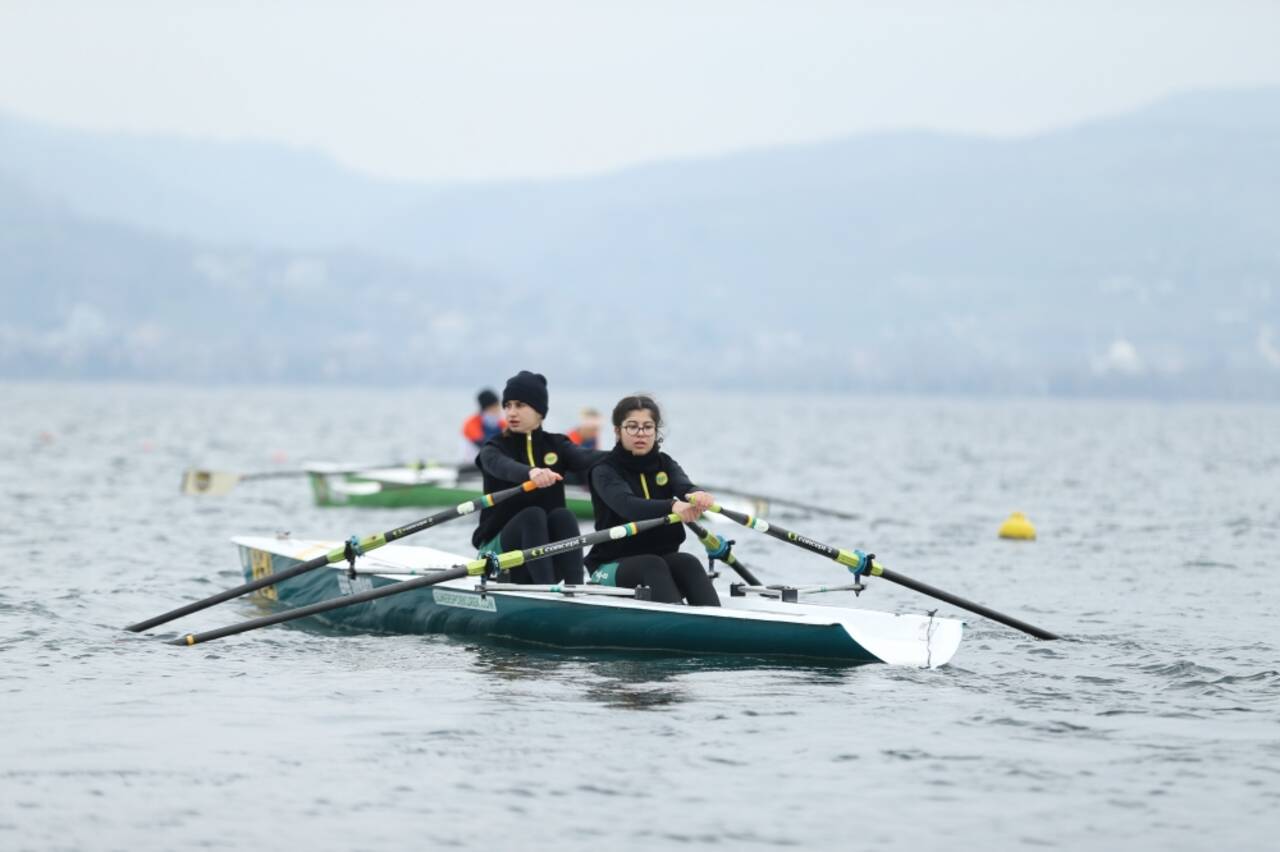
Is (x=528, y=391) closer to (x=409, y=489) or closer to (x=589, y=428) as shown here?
(x=589, y=428)

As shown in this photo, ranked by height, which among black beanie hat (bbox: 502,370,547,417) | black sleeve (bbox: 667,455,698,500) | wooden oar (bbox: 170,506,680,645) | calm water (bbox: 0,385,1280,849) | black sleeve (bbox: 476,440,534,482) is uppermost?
black beanie hat (bbox: 502,370,547,417)

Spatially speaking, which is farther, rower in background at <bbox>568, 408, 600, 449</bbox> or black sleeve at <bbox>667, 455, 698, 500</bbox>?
rower in background at <bbox>568, 408, 600, 449</bbox>

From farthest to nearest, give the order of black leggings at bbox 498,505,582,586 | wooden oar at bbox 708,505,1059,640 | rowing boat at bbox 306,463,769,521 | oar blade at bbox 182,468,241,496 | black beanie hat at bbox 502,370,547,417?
oar blade at bbox 182,468,241,496 < rowing boat at bbox 306,463,769,521 < black leggings at bbox 498,505,582,586 < black beanie hat at bbox 502,370,547,417 < wooden oar at bbox 708,505,1059,640

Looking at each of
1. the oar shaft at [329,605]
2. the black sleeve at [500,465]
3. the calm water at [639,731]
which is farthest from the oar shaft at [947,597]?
the oar shaft at [329,605]

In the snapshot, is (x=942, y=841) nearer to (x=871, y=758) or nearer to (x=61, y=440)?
(x=871, y=758)

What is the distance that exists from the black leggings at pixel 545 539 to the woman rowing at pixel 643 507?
0.36 m

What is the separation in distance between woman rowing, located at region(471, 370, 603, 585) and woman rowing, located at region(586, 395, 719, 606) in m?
0.48

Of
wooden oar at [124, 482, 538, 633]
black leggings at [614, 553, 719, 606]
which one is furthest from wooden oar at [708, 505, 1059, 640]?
wooden oar at [124, 482, 538, 633]

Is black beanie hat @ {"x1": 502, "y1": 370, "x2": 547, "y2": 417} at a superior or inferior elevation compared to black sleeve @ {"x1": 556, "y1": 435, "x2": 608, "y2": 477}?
superior

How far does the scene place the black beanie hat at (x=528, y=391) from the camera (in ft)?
46.3

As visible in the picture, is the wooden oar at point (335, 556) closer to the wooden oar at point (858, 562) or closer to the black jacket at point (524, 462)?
the black jacket at point (524, 462)

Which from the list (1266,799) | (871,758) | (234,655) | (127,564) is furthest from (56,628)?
(1266,799)

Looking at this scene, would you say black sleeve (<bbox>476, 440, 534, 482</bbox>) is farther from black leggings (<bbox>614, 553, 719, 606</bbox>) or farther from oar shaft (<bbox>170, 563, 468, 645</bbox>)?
black leggings (<bbox>614, 553, 719, 606</bbox>)

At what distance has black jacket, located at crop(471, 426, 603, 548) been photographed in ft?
46.7
